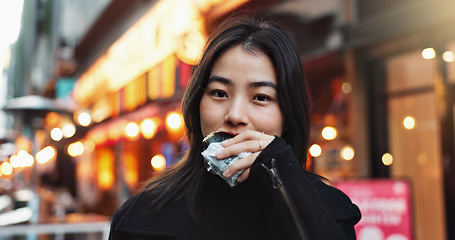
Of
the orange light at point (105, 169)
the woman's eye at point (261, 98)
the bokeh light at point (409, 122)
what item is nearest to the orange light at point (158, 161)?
the orange light at point (105, 169)

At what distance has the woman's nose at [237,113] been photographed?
4.41 feet

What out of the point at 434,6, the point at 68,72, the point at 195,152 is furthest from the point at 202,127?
the point at 68,72

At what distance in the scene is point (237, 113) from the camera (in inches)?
52.9

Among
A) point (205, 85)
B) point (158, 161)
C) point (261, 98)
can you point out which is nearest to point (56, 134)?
point (158, 161)

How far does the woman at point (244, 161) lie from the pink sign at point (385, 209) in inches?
150

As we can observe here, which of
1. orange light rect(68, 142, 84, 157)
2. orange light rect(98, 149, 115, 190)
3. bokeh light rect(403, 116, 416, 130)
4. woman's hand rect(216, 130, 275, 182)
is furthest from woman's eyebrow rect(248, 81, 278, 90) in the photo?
orange light rect(68, 142, 84, 157)

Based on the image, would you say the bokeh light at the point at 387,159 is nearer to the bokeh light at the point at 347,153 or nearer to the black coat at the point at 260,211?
the bokeh light at the point at 347,153

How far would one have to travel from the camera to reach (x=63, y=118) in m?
9.14

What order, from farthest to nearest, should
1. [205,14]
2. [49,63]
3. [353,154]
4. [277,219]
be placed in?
[49,63], [205,14], [353,154], [277,219]

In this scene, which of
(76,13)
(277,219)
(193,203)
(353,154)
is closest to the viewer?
(277,219)

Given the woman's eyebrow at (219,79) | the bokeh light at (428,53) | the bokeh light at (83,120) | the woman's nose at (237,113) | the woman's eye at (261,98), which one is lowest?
the woman's nose at (237,113)

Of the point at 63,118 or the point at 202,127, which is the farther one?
the point at 63,118

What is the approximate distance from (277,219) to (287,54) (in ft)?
1.72

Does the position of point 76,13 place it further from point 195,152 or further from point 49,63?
point 195,152
